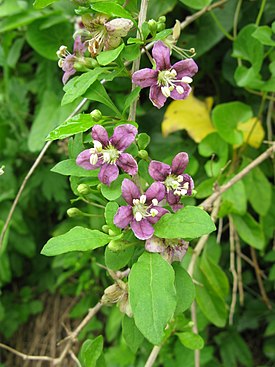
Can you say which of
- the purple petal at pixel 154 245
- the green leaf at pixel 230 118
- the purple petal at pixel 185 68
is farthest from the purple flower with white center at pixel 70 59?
the green leaf at pixel 230 118

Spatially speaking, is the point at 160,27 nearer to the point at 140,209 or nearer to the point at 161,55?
the point at 161,55

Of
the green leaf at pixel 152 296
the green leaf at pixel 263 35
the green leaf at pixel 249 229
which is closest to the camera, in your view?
the green leaf at pixel 152 296

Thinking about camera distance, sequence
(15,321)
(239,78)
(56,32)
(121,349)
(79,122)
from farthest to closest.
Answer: (15,321)
(121,349)
(56,32)
(239,78)
(79,122)

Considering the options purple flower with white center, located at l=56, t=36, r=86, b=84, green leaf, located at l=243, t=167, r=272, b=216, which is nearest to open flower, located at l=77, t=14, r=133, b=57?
purple flower with white center, located at l=56, t=36, r=86, b=84

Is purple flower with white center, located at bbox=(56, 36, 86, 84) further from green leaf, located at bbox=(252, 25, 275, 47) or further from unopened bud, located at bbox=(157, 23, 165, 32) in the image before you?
green leaf, located at bbox=(252, 25, 275, 47)

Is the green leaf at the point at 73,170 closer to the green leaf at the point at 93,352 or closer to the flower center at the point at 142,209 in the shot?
the flower center at the point at 142,209

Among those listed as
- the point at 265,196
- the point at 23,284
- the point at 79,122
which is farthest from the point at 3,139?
the point at 79,122

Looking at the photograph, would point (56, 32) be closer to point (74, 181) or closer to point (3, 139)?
point (3, 139)
